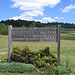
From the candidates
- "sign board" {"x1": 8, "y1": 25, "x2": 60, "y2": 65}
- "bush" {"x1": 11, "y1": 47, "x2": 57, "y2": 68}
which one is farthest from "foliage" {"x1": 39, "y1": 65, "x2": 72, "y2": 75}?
"sign board" {"x1": 8, "y1": 25, "x2": 60, "y2": 65}

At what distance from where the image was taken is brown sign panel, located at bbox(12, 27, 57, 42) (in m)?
6.44

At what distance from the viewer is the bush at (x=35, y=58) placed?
6.03 metres

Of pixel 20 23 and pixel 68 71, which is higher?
pixel 20 23

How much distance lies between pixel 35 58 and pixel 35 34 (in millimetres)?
1217

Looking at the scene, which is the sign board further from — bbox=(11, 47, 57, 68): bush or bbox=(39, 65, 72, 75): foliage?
bbox=(39, 65, 72, 75): foliage

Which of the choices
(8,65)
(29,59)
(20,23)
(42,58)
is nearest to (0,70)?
(8,65)

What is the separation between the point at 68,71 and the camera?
5520 millimetres

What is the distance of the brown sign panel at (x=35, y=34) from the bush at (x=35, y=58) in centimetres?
71

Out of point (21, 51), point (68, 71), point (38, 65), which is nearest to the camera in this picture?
point (68, 71)

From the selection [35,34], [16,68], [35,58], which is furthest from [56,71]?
[35,34]

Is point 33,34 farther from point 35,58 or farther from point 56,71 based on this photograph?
point 56,71

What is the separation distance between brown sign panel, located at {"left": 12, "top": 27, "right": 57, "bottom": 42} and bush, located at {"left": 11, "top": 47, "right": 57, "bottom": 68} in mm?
709

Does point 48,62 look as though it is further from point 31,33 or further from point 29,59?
point 31,33

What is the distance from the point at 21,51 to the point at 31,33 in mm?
1166
